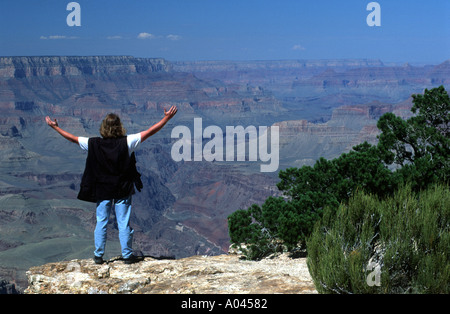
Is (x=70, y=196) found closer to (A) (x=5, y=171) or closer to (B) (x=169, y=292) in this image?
(A) (x=5, y=171)

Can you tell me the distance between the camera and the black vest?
22.1 ft

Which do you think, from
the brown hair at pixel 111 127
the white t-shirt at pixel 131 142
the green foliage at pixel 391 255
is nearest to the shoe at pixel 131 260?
the white t-shirt at pixel 131 142

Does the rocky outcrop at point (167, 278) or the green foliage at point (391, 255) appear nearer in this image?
the green foliage at point (391, 255)

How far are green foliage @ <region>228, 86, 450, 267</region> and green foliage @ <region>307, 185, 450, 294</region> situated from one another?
1.38m

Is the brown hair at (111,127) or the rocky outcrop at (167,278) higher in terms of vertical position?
the brown hair at (111,127)

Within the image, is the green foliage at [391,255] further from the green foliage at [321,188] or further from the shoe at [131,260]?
the shoe at [131,260]

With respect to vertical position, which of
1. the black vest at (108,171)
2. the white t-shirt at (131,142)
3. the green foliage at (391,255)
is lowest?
the green foliage at (391,255)

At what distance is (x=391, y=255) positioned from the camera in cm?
545

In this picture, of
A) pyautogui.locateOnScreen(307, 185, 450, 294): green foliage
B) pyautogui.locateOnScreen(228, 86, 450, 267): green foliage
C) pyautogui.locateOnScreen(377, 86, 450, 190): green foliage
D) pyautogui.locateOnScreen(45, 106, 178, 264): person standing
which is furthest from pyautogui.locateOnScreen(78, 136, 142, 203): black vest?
pyautogui.locateOnScreen(377, 86, 450, 190): green foliage

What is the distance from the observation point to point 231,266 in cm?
747

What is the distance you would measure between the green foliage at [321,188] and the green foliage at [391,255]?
1.38 metres

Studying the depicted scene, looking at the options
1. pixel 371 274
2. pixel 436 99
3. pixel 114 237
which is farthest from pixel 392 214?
pixel 114 237

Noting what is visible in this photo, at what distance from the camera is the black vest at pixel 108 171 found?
6.74 meters

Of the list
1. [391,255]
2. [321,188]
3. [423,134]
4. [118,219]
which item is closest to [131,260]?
[118,219]
